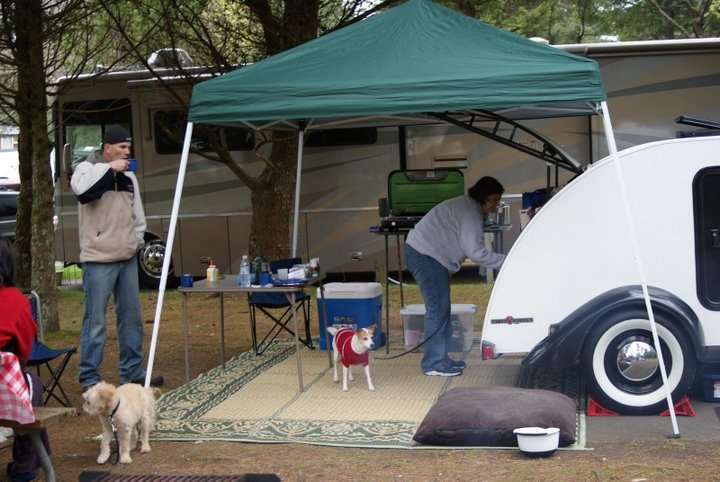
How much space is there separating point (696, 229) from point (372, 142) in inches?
278

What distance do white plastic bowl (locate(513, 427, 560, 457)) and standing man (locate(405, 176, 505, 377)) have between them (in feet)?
6.69

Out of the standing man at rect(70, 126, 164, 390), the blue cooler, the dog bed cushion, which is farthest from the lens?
the blue cooler

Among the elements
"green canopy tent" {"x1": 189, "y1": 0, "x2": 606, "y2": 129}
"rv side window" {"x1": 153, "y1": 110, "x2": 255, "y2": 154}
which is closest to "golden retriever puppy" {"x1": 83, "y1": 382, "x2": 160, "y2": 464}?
"green canopy tent" {"x1": 189, "y1": 0, "x2": 606, "y2": 129}

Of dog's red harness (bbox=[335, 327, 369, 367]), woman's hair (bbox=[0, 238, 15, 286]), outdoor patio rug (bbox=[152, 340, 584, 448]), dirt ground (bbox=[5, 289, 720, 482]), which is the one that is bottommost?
dirt ground (bbox=[5, 289, 720, 482])

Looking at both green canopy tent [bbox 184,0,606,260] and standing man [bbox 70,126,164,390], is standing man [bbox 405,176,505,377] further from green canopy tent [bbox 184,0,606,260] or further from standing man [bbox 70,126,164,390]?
standing man [bbox 70,126,164,390]

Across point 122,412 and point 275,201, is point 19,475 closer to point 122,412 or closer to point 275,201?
point 122,412

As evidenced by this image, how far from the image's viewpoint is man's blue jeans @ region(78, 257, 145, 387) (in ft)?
21.1

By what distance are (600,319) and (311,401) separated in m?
2.00

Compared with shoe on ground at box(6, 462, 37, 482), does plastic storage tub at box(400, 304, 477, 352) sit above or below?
above

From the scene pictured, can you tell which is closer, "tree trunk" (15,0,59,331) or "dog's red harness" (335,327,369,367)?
"dog's red harness" (335,327,369,367)

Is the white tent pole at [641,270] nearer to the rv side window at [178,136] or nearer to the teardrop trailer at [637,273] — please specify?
the teardrop trailer at [637,273]

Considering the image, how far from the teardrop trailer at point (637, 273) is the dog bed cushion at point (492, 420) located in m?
0.51

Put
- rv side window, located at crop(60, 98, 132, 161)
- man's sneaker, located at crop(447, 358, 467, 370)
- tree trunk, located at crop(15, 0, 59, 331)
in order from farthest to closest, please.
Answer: rv side window, located at crop(60, 98, 132, 161), tree trunk, located at crop(15, 0, 59, 331), man's sneaker, located at crop(447, 358, 467, 370)

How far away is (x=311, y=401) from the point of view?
647 centimetres
